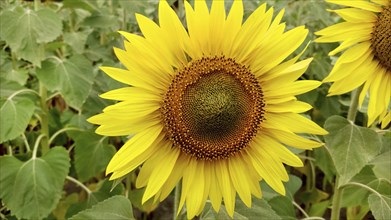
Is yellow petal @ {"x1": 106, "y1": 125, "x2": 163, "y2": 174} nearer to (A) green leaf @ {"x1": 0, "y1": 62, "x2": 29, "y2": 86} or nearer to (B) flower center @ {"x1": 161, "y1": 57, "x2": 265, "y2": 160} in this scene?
(B) flower center @ {"x1": 161, "y1": 57, "x2": 265, "y2": 160}

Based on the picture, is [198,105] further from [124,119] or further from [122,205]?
[122,205]

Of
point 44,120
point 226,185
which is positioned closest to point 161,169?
point 226,185

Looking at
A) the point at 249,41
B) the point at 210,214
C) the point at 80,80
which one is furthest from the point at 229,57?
the point at 80,80

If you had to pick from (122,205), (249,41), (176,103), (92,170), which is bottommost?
(92,170)

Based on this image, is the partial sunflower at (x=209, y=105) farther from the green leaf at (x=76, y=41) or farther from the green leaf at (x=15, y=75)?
the green leaf at (x=76, y=41)

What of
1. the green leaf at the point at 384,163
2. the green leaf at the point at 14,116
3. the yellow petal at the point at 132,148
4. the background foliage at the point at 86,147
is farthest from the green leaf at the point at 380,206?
the green leaf at the point at 14,116

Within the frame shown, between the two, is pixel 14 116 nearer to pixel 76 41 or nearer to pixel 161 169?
pixel 76 41
